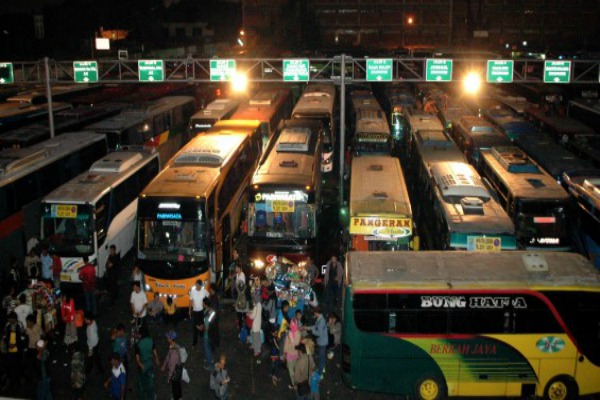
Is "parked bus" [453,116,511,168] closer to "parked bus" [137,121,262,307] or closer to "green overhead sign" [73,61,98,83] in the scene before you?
"parked bus" [137,121,262,307]

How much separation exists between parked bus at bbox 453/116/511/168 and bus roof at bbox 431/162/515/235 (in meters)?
5.12

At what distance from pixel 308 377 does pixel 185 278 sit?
513 cm

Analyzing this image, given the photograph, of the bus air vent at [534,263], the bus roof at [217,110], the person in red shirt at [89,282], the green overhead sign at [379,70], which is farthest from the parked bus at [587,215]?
the bus roof at [217,110]

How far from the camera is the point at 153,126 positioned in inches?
1045

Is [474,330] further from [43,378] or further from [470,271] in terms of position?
[43,378]

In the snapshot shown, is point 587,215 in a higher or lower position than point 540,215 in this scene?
lower

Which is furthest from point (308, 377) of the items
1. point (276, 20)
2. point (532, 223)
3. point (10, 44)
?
point (276, 20)

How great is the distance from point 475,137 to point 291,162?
9867mm

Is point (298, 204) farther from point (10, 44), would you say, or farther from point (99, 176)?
point (10, 44)

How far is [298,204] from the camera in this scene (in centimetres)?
1557

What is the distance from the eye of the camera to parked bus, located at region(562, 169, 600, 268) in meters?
16.5

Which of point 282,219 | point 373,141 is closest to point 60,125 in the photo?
point 373,141

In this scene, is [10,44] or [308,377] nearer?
[308,377]

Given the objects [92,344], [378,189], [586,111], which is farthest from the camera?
[586,111]
